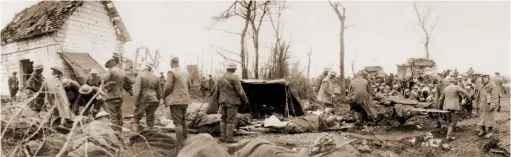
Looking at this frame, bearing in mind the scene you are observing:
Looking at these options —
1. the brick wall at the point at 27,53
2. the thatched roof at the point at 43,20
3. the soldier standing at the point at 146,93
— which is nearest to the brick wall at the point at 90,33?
the thatched roof at the point at 43,20

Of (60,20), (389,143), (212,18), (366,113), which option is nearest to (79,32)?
(60,20)

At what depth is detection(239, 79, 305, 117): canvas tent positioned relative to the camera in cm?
1206

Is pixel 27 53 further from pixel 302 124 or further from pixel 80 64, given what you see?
pixel 302 124

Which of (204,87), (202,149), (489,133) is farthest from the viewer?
(204,87)

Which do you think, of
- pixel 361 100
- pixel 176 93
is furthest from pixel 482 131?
pixel 176 93

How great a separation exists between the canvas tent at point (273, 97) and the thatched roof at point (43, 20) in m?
8.05

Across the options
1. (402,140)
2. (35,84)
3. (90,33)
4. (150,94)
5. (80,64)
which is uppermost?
(90,33)

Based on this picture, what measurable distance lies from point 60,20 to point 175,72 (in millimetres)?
10185

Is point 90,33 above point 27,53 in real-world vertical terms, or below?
above

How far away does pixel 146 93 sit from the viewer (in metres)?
8.27

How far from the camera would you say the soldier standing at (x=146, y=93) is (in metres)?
8.26

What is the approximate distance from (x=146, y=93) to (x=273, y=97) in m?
5.08

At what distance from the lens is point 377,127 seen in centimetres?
1145

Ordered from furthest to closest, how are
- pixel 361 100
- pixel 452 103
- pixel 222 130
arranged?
pixel 361 100 < pixel 452 103 < pixel 222 130
